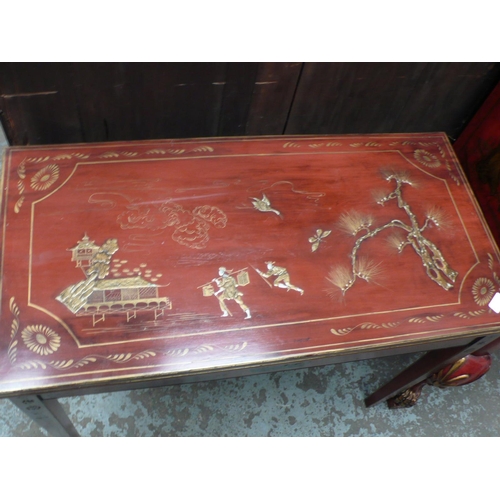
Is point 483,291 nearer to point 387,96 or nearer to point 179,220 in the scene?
point 387,96

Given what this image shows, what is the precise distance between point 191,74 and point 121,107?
273mm

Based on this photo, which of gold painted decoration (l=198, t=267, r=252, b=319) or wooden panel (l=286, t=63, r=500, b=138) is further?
wooden panel (l=286, t=63, r=500, b=138)

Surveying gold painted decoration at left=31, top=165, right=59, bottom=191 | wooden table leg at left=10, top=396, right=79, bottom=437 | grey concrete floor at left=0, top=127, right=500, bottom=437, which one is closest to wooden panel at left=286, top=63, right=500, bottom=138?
gold painted decoration at left=31, top=165, right=59, bottom=191

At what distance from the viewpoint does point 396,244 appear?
149 cm

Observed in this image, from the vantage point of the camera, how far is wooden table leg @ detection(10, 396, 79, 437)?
1175 millimetres

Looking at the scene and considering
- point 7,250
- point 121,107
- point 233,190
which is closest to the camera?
point 7,250

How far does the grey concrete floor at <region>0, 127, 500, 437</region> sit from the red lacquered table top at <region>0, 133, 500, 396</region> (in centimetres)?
81

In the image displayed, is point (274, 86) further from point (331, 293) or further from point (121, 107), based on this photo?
point (331, 293)

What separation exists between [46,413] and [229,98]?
119 centimetres

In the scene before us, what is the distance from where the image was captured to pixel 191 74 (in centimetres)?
158

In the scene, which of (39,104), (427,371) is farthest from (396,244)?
(39,104)

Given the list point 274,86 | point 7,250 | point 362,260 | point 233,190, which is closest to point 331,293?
point 362,260

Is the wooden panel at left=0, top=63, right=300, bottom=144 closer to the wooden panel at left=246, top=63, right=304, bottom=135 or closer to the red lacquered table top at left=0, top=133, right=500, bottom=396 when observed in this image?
the wooden panel at left=246, top=63, right=304, bottom=135

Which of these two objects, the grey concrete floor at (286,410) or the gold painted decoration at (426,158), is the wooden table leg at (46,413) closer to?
the grey concrete floor at (286,410)
